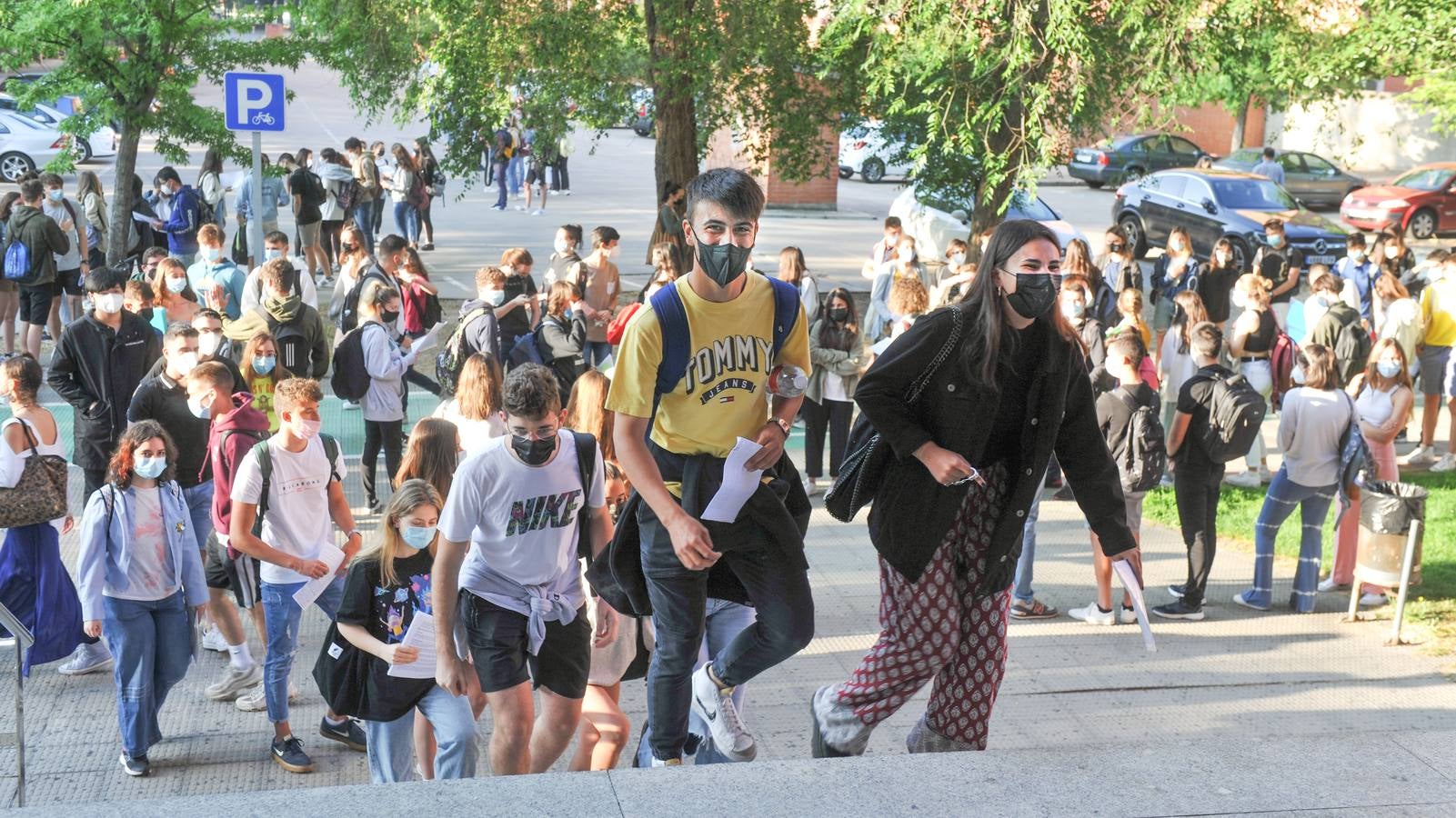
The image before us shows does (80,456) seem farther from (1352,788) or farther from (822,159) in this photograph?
(822,159)

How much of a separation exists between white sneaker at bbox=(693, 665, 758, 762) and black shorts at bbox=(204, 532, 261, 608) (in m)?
2.67

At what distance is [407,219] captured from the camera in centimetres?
2030

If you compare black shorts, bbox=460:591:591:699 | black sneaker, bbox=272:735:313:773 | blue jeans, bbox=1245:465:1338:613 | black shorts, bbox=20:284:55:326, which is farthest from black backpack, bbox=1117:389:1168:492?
black shorts, bbox=20:284:55:326

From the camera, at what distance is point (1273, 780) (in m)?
3.88

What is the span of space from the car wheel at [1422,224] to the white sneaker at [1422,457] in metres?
18.5

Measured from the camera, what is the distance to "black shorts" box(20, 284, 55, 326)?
13375mm

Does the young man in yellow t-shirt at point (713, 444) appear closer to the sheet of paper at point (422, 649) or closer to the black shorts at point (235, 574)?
the sheet of paper at point (422, 649)

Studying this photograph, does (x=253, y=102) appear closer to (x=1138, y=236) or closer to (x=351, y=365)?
(x=351, y=365)

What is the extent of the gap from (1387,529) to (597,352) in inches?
238

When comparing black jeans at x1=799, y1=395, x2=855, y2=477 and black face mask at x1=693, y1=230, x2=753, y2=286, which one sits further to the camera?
black jeans at x1=799, y1=395, x2=855, y2=477

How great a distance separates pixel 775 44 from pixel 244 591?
10.3 m

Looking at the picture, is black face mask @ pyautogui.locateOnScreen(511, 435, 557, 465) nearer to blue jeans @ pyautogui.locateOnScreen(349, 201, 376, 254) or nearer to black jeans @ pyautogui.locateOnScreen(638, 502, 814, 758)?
black jeans @ pyautogui.locateOnScreen(638, 502, 814, 758)

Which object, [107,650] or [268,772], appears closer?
[268,772]

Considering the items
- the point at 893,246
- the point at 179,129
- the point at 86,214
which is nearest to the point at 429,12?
the point at 179,129
